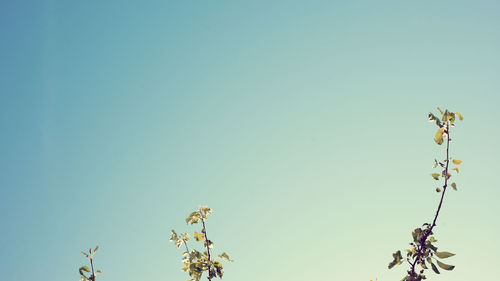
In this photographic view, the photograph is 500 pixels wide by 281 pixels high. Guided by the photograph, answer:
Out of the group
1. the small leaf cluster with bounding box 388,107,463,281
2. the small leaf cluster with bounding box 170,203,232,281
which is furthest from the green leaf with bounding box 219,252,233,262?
the small leaf cluster with bounding box 388,107,463,281

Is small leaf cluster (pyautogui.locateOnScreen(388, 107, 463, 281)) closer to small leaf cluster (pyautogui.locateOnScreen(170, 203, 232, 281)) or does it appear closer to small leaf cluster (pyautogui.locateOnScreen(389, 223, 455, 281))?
small leaf cluster (pyautogui.locateOnScreen(389, 223, 455, 281))

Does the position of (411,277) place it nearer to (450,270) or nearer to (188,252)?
(450,270)

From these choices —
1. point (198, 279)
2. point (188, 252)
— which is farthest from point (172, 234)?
point (198, 279)

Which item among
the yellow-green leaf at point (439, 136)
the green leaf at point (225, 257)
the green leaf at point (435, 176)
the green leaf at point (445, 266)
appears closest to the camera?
the green leaf at point (445, 266)

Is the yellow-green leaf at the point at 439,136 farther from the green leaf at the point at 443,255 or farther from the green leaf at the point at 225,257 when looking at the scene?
the green leaf at the point at 225,257

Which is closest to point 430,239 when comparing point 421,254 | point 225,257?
point 421,254

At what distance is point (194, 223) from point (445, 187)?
12.0 ft

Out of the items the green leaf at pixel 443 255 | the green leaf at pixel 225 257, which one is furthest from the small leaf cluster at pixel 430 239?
the green leaf at pixel 225 257

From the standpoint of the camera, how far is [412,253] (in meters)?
3.87

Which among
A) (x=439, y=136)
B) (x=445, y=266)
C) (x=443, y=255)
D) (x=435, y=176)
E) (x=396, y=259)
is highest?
(x=439, y=136)

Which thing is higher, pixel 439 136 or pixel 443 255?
pixel 439 136

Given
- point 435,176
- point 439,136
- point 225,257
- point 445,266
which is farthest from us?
point 225,257

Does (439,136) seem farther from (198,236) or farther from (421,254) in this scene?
(198,236)

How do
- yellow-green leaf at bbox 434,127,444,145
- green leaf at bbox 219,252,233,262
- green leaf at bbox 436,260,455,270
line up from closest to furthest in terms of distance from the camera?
green leaf at bbox 436,260,455,270, yellow-green leaf at bbox 434,127,444,145, green leaf at bbox 219,252,233,262
